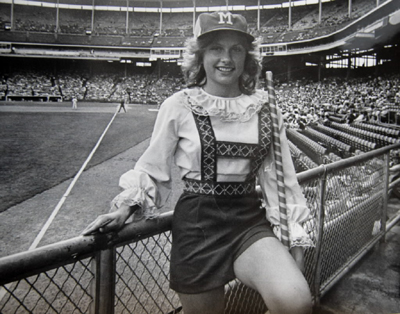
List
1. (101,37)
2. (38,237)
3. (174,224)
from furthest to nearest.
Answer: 1. (101,37)
2. (38,237)
3. (174,224)

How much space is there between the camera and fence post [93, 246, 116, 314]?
1.10 meters

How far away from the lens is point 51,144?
35.2 ft

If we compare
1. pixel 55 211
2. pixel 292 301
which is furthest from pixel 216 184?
pixel 55 211

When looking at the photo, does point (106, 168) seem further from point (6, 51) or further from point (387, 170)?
point (387, 170)

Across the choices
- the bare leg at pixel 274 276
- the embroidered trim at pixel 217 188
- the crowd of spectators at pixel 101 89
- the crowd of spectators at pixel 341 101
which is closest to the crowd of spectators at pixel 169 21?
the embroidered trim at pixel 217 188

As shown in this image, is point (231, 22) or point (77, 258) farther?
point (231, 22)

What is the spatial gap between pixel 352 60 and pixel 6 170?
2562 centimetres

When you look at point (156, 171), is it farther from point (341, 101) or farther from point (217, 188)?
point (341, 101)

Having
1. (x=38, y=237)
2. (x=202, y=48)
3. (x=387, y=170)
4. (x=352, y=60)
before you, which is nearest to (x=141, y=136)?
(x=38, y=237)

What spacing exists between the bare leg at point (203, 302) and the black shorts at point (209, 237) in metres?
0.03

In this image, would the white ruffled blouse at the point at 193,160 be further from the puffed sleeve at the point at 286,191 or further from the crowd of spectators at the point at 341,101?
the crowd of spectators at the point at 341,101

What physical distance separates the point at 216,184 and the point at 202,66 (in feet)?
1.87

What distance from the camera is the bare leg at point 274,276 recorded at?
3.49 ft

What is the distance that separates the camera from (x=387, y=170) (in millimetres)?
3186
